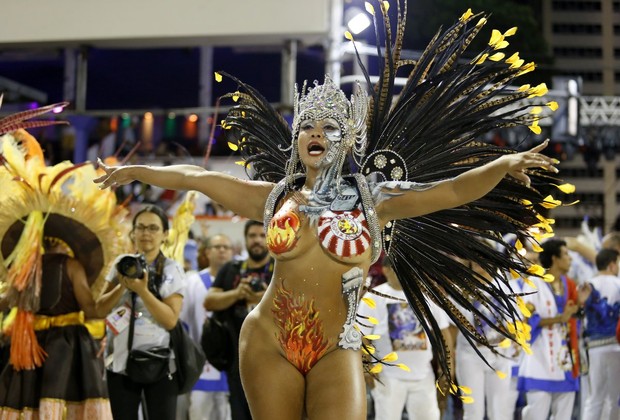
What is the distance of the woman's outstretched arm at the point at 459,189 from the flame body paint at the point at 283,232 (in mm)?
420

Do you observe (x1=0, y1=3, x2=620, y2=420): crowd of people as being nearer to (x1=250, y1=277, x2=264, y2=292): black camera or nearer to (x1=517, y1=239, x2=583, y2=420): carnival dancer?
(x1=250, y1=277, x2=264, y2=292): black camera

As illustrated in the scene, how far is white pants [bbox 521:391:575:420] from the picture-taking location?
27.6 ft

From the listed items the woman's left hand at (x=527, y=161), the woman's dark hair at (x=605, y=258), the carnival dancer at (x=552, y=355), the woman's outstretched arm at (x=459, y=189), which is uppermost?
the woman's left hand at (x=527, y=161)

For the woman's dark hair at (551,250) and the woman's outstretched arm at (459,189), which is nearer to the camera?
the woman's outstretched arm at (459,189)

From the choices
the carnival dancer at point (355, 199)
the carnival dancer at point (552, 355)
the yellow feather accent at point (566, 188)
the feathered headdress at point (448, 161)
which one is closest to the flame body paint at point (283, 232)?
the carnival dancer at point (355, 199)

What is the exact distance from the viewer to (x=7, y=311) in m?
6.73

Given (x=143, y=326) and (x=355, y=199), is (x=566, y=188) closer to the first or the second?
(x=355, y=199)

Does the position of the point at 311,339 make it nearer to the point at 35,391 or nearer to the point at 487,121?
the point at 487,121

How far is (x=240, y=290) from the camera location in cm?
699

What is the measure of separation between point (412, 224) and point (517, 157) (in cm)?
123

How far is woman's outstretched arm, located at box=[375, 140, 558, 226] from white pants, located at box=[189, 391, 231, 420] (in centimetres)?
415

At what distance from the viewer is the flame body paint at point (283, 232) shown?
4.58 metres

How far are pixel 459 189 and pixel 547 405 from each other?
449cm

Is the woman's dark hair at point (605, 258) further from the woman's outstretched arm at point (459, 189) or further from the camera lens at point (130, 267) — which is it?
the woman's outstretched arm at point (459, 189)
